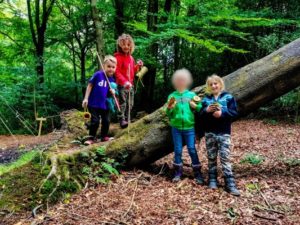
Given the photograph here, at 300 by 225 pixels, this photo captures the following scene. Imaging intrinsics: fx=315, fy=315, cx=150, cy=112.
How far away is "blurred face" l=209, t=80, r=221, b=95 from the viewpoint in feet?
14.5

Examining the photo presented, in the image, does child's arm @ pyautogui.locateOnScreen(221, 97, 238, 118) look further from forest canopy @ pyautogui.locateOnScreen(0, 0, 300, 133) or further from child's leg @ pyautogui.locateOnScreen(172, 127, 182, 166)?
forest canopy @ pyautogui.locateOnScreen(0, 0, 300, 133)

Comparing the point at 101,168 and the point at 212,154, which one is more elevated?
the point at 212,154

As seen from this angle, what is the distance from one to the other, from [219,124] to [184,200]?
1.16 m

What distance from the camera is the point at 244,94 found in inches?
189

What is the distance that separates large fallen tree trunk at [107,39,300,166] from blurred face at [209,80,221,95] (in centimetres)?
49

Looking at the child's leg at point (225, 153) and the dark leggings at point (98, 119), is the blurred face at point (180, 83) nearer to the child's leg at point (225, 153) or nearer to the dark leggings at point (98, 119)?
the child's leg at point (225, 153)

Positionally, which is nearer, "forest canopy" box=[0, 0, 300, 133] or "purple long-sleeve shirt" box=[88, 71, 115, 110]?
"purple long-sleeve shirt" box=[88, 71, 115, 110]

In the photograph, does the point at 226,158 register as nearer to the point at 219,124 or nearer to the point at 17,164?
the point at 219,124

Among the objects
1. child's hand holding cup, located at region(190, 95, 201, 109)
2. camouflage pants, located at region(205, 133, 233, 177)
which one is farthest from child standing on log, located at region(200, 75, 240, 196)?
child's hand holding cup, located at region(190, 95, 201, 109)

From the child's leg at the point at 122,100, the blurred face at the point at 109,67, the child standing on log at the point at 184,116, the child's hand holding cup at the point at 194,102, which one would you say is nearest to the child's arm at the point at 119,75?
the child's leg at the point at 122,100

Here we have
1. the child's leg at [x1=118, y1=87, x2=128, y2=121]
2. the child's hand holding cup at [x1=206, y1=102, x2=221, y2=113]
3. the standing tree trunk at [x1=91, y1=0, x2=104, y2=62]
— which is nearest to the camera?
the child's hand holding cup at [x1=206, y1=102, x2=221, y2=113]

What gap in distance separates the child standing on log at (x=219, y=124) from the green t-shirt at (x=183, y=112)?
0.22 meters

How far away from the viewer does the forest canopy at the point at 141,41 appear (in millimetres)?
9367

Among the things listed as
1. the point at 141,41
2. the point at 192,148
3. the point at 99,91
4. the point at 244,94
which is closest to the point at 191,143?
the point at 192,148
